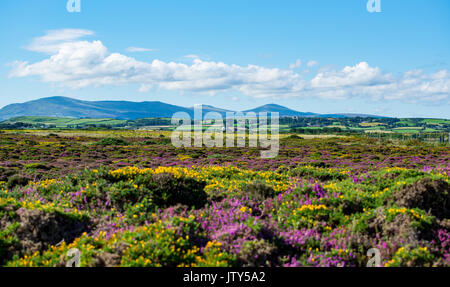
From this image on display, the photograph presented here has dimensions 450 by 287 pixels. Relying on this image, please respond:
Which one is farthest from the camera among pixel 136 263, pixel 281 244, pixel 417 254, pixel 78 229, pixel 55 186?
pixel 55 186

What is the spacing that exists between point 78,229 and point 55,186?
3.99 m

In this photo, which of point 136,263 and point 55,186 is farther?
point 55,186

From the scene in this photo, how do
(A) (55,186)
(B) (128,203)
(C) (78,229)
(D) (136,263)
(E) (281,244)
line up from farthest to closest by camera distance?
(A) (55,186) < (B) (128,203) < (C) (78,229) < (E) (281,244) < (D) (136,263)

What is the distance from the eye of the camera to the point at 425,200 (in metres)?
8.88

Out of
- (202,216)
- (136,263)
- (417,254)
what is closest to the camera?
(136,263)

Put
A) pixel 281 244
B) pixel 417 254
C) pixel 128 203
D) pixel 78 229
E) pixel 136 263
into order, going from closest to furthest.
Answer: pixel 136 263, pixel 417 254, pixel 281 244, pixel 78 229, pixel 128 203

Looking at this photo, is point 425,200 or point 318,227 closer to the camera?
point 318,227

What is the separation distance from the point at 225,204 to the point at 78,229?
12.8ft

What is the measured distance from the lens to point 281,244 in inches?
287

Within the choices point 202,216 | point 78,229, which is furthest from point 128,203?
point 202,216
